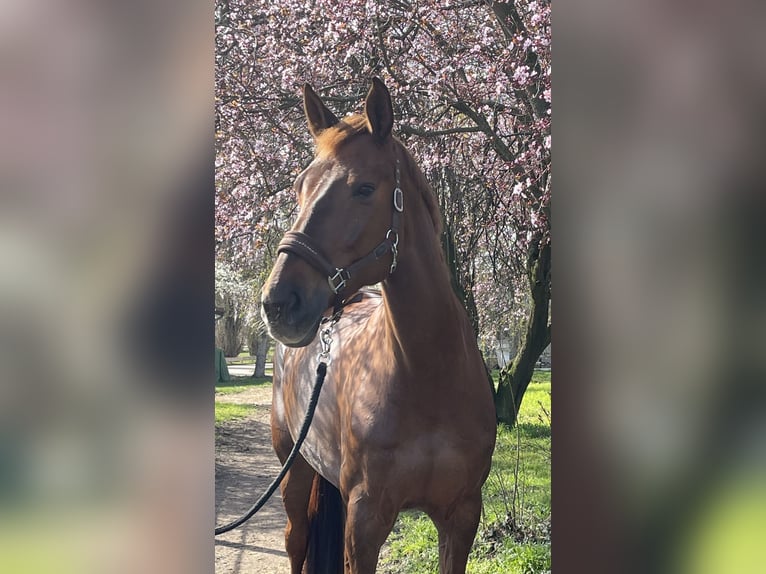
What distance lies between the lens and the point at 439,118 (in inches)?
161

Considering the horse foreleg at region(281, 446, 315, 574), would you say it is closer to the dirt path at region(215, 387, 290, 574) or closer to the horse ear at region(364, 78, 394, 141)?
the dirt path at region(215, 387, 290, 574)

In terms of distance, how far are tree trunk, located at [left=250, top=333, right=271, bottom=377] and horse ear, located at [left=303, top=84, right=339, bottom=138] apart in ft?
7.05

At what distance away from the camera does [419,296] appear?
2025 millimetres

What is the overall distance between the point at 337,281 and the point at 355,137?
1.63 ft

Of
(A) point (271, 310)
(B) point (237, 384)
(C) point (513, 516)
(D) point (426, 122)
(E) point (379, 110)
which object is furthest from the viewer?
(D) point (426, 122)

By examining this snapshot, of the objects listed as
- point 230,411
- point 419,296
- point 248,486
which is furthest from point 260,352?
point 419,296
